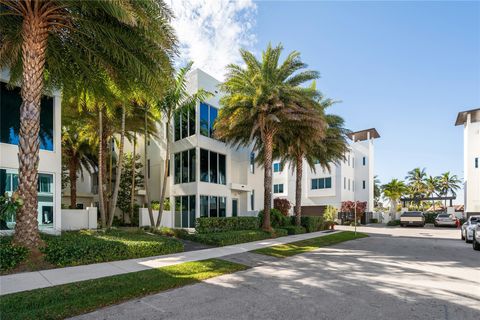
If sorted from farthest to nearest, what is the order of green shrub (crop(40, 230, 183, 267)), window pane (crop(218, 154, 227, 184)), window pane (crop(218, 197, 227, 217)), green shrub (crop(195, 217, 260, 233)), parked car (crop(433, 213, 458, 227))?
1. parked car (crop(433, 213, 458, 227))
2. window pane (crop(218, 154, 227, 184))
3. window pane (crop(218, 197, 227, 217))
4. green shrub (crop(195, 217, 260, 233))
5. green shrub (crop(40, 230, 183, 267))

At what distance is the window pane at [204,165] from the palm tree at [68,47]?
10.5 m

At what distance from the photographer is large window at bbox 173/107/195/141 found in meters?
22.4

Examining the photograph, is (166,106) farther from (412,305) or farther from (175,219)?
(412,305)

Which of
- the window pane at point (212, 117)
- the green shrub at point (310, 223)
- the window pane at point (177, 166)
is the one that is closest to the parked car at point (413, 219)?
the green shrub at point (310, 223)

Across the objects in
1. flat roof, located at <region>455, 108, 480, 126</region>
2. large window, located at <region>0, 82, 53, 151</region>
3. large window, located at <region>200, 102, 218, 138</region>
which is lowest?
large window, located at <region>0, 82, 53, 151</region>

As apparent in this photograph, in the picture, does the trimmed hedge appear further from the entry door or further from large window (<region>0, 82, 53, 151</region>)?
large window (<region>0, 82, 53, 151</region>)

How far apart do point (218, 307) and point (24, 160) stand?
7.56m

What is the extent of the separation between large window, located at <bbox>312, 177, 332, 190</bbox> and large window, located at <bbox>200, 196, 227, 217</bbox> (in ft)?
76.4

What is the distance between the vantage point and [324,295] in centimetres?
698

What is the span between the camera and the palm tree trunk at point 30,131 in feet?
31.2

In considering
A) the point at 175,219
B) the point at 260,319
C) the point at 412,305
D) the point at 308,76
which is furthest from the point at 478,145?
the point at 260,319

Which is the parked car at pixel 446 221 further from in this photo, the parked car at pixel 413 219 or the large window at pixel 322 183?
the large window at pixel 322 183

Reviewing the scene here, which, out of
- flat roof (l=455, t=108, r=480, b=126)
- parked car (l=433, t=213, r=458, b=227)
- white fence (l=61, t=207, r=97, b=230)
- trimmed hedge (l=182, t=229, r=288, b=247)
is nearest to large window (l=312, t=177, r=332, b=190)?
parked car (l=433, t=213, r=458, b=227)

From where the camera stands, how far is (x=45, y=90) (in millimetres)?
13719
